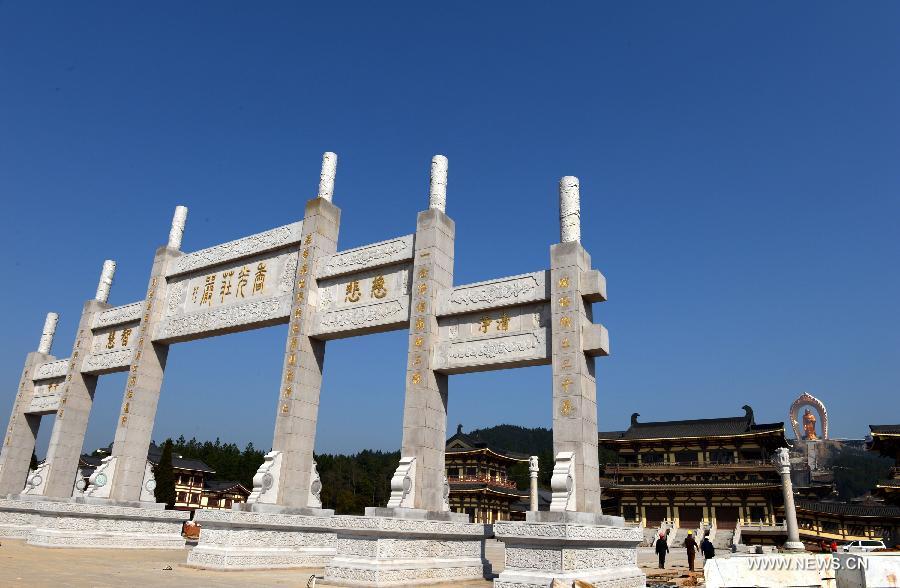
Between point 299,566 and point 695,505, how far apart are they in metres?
33.8

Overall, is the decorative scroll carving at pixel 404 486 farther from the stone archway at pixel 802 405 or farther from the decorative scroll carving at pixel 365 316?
the stone archway at pixel 802 405

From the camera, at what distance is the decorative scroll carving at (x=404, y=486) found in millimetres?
10797

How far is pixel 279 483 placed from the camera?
13.0 meters

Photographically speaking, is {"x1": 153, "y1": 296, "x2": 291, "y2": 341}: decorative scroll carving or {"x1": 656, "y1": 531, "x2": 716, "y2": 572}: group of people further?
{"x1": 153, "y1": 296, "x2": 291, "y2": 341}: decorative scroll carving

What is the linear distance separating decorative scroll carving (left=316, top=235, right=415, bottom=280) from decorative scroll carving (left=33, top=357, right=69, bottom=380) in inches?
472

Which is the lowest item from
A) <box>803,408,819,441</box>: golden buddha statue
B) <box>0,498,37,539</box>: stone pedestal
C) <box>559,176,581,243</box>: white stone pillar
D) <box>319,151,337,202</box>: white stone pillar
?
<box>0,498,37,539</box>: stone pedestal

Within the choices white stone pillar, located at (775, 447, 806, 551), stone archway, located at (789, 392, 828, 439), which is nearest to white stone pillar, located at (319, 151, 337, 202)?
white stone pillar, located at (775, 447, 806, 551)

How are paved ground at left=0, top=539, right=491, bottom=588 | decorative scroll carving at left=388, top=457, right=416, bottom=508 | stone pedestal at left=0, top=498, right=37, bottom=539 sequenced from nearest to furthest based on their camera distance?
paved ground at left=0, top=539, right=491, bottom=588
decorative scroll carving at left=388, top=457, right=416, bottom=508
stone pedestal at left=0, top=498, right=37, bottom=539

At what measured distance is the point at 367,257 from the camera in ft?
46.5

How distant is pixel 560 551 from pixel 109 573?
24.5ft

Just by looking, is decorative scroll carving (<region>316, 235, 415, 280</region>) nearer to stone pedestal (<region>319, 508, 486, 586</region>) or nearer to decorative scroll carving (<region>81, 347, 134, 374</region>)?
stone pedestal (<region>319, 508, 486, 586</region>)

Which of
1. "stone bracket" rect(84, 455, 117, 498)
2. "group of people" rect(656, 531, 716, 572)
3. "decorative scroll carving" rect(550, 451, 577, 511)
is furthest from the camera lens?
"stone bracket" rect(84, 455, 117, 498)

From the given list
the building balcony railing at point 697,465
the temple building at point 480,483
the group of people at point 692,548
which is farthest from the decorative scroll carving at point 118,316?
the building balcony railing at point 697,465

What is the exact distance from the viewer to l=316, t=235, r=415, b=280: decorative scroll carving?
13547 mm
